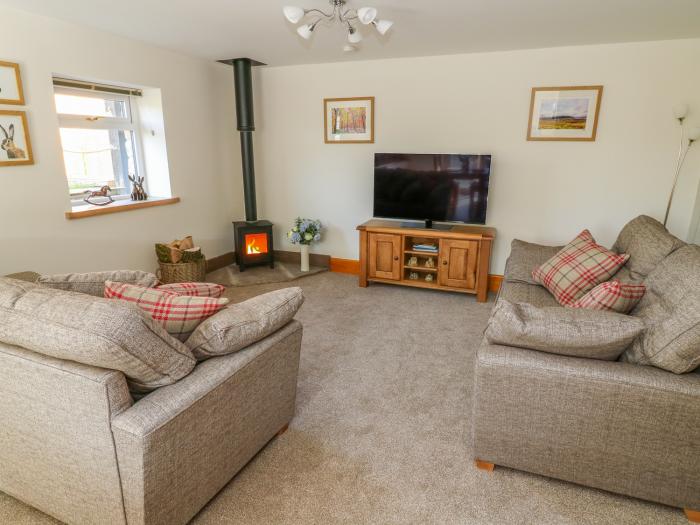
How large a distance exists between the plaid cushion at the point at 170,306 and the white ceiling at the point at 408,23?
1947 mm

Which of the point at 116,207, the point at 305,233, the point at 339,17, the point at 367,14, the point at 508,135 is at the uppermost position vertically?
the point at 339,17

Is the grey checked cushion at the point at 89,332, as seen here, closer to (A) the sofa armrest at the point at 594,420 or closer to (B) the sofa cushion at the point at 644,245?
(A) the sofa armrest at the point at 594,420

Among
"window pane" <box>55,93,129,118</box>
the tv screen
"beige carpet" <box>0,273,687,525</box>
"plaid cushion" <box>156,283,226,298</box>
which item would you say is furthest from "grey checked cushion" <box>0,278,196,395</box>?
the tv screen

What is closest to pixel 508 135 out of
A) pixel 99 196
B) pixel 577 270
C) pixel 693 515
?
pixel 577 270

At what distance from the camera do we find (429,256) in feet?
13.9

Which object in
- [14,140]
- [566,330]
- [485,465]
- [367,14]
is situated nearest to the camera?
[566,330]

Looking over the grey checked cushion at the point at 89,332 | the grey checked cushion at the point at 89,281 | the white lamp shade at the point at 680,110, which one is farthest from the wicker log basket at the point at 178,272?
the white lamp shade at the point at 680,110

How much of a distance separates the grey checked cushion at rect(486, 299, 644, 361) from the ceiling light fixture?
1.77m

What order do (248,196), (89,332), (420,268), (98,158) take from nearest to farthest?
(89,332)
(98,158)
(420,268)
(248,196)

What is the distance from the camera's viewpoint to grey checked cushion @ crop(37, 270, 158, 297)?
68.4 inches

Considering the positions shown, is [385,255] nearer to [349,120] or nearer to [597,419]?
[349,120]

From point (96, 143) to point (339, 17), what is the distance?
8.14ft

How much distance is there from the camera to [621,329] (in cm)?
159

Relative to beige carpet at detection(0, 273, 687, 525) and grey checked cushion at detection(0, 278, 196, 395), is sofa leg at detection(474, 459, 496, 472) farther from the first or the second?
grey checked cushion at detection(0, 278, 196, 395)
